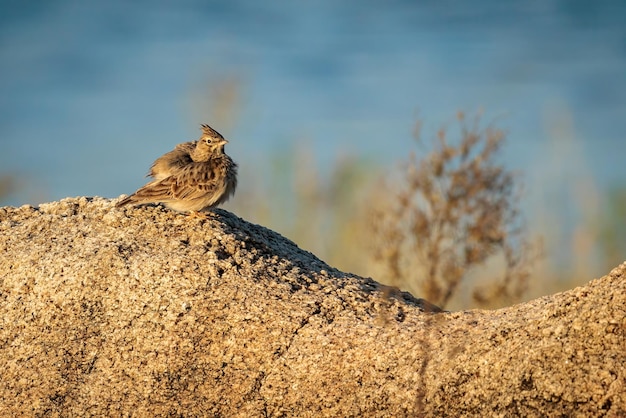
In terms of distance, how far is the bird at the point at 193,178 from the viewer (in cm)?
623

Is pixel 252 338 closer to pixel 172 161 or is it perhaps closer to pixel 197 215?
pixel 197 215

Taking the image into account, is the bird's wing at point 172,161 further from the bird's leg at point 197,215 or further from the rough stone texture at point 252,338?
the rough stone texture at point 252,338

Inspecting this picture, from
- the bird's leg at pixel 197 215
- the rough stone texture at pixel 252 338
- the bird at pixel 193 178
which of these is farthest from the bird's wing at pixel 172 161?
the rough stone texture at pixel 252 338

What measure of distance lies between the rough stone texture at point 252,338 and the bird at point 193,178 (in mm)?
342

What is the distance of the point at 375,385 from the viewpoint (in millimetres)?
4320

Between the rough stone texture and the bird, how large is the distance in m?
0.34

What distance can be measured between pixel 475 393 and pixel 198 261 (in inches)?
79.2

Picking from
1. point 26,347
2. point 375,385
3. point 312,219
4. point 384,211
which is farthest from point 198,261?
point 312,219

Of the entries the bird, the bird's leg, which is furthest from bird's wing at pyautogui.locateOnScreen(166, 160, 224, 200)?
the bird's leg

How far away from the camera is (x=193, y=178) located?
21.0ft

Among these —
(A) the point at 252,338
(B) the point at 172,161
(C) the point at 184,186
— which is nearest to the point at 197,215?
(C) the point at 184,186

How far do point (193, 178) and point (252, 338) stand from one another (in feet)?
6.53

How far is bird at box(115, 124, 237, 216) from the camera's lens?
245 inches

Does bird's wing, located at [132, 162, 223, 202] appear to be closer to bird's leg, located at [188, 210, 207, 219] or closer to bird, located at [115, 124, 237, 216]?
bird, located at [115, 124, 237, 216]
